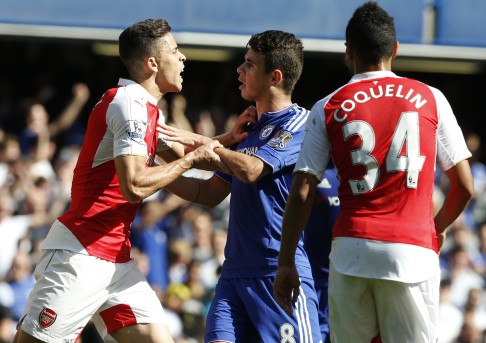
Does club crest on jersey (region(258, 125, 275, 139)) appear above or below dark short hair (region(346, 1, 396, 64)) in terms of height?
below

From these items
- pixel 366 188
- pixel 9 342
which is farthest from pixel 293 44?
pixel 9 342

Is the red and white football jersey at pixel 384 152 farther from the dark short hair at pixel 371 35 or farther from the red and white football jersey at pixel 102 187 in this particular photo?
the red and white football jersey at pixel 102 187

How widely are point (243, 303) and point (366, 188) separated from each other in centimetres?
125

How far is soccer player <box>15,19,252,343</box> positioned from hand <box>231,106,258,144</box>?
14.0 inches

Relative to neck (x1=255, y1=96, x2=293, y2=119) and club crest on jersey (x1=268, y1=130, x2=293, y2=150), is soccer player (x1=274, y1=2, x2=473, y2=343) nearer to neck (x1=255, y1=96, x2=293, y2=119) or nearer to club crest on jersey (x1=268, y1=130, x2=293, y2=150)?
club crest on jersey (x1=268, y1=130, x2=293, y2=150)

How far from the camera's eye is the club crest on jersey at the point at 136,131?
5797 millimetres

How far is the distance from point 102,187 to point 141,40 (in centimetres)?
97

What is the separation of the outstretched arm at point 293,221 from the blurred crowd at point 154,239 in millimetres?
4829

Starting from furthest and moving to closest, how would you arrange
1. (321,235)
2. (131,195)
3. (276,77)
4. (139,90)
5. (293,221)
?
(321,235) → (276,77) → (139,90) → (131,195) → (293,221)

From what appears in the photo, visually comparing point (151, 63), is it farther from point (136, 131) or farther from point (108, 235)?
point (108, 235)

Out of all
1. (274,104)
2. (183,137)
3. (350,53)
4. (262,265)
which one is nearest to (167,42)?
(183,137)

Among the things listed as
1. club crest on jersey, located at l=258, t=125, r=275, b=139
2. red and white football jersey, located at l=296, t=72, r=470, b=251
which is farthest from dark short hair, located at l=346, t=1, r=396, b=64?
club crest on jersey, located at l=258, t=125, r=275, b=139

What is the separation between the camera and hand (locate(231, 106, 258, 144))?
6.39 meters

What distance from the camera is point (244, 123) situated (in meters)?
6.44
